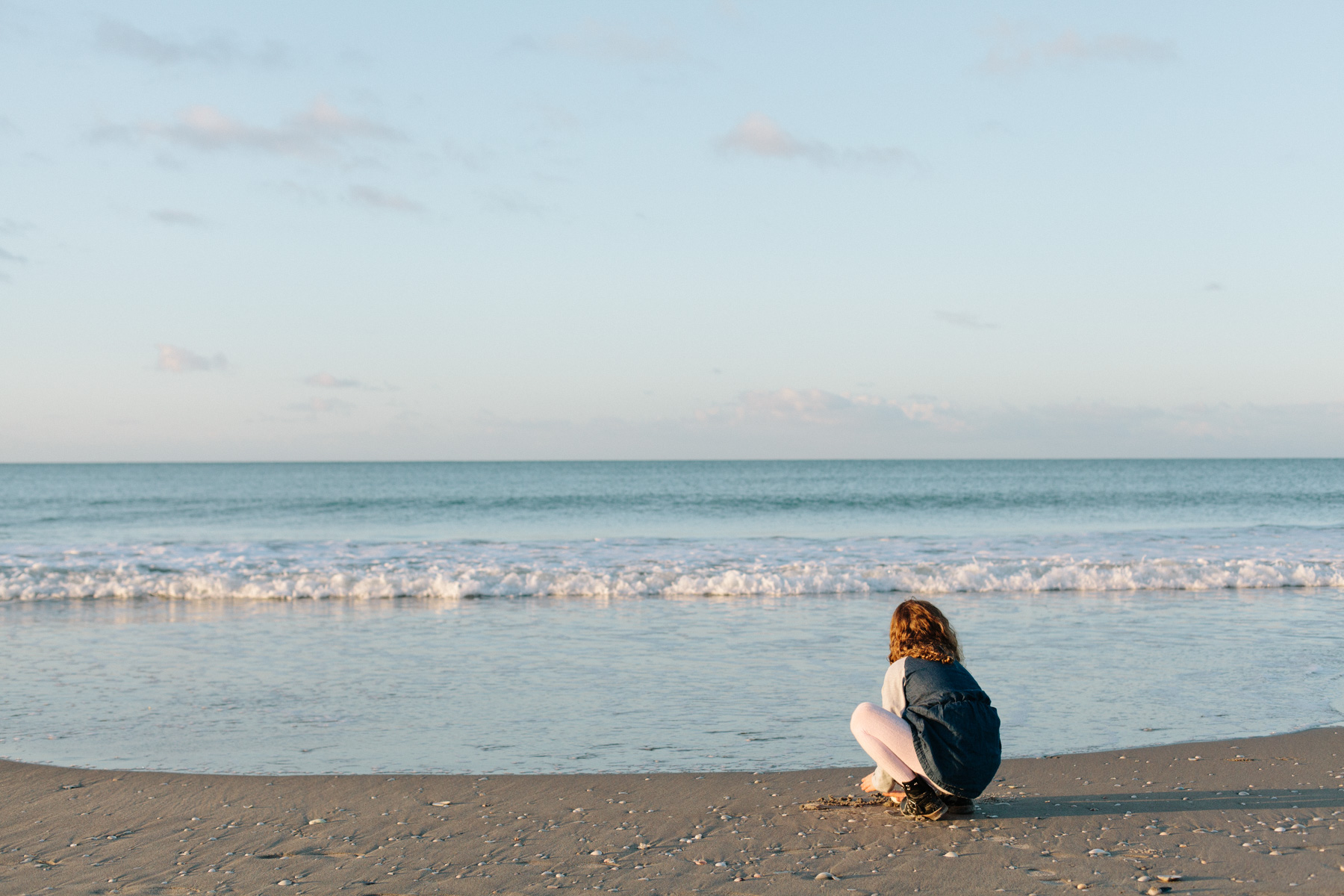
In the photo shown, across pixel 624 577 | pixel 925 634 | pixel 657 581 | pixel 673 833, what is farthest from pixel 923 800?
pixel 624 577

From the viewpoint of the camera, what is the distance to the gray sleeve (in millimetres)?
5031

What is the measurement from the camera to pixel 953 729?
15.7ft

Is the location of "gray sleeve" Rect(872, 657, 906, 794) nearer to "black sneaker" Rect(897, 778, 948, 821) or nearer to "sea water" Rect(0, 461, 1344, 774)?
"black sneaker" Rect(897, 778, 948, 821)

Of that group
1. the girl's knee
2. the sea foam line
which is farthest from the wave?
the girl's knee

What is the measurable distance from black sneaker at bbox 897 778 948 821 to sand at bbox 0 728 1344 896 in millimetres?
84

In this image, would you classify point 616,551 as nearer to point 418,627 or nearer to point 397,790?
point 418,627

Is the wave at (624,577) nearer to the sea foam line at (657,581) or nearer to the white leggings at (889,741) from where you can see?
the sea foam line at (657,581)

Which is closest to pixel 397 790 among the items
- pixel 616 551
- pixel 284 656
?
pixel 284 656

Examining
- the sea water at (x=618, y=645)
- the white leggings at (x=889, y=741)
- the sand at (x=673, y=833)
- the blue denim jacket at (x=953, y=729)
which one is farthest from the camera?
the sea water at (x=618, y=645)

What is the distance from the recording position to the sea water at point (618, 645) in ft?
22.7

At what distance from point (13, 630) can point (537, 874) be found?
1046 cm

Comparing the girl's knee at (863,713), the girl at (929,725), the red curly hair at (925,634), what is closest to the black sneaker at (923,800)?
the girl at (929,725)

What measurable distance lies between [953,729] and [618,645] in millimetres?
6078

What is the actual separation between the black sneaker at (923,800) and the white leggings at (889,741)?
0.14ft
